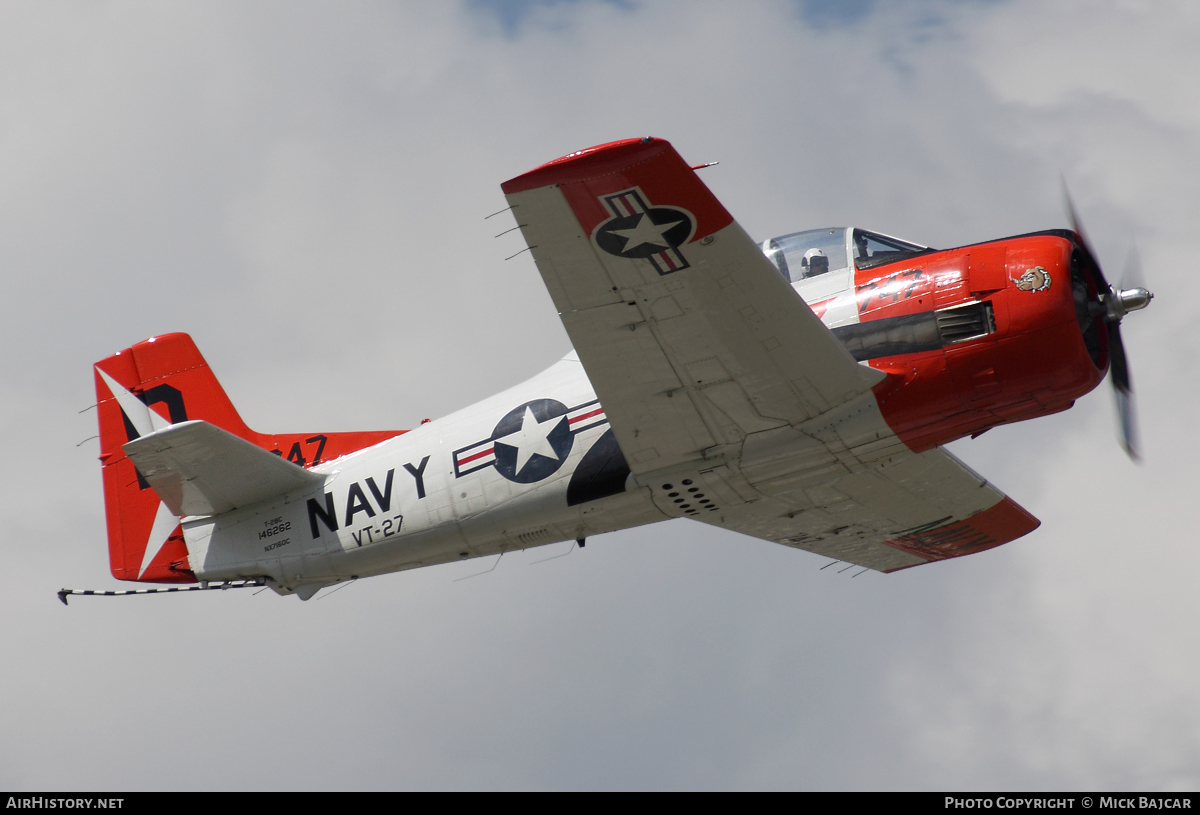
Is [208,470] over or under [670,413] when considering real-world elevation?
over

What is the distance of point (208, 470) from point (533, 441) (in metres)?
3.43

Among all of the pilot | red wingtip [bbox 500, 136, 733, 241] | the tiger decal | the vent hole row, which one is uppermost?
red wingtip [bbox 500, 136, 733, 241]

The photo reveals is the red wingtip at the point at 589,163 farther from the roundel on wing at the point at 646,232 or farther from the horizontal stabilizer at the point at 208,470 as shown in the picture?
the horizontal stabilizer at the point at 208,470

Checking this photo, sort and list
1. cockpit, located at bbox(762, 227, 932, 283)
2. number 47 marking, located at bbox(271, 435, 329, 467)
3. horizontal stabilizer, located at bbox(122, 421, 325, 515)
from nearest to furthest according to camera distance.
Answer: cockpit, located at bbox(762, 227, 932, 283) < horizontal stabilizer, located at bbox(122, 421, 325, 515) < number 47 marking, located at bbox(271, 435, 329, 467)

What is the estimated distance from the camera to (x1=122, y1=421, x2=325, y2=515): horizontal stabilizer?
12.2 metres

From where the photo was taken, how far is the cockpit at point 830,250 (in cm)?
1145

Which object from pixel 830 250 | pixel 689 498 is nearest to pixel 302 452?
pixel 689 498

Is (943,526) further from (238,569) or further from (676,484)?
(238,569)

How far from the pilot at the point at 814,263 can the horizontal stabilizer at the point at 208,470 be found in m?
5.50

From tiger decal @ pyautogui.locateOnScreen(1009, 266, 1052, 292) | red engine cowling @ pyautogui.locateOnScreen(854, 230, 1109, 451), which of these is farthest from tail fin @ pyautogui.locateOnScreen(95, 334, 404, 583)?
tiger decal @ pyautogui.locateOnScreen(1009, 266, 1052, 292)

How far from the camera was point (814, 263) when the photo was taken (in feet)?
38.0

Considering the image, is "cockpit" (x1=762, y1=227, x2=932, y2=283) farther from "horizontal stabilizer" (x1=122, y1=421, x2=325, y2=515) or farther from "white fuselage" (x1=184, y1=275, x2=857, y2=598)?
"horizontal stabilizer" (x1=122, y1=421, x2=325, y2=515)

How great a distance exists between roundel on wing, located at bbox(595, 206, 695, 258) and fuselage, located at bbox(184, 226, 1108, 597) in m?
2.16

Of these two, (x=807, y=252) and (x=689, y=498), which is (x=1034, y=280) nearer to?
(x=807, y=252)
